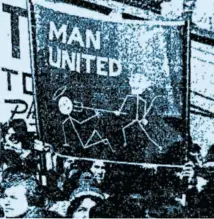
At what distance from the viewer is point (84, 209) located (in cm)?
255

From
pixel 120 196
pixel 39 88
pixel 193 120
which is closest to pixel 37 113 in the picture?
pixel 39 88

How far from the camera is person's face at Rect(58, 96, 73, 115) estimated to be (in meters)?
2.49

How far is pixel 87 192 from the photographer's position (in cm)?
254

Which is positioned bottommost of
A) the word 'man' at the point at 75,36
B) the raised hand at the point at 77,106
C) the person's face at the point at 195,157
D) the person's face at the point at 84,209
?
the person's face at the point at 84,209

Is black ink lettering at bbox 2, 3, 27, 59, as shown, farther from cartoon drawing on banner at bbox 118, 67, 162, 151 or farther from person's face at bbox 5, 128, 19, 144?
cartoon drawing on banner at bbox 118, 67, 162, 151

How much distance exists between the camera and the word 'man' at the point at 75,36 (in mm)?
2447

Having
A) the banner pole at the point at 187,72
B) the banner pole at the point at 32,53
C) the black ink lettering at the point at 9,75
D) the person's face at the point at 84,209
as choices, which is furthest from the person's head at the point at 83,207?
Answer: the black ink lettering at the point at 9,75

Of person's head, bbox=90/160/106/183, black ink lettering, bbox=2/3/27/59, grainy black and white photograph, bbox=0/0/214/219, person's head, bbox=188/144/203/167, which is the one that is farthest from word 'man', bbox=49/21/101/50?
person's head, bbox=188/144/203/167

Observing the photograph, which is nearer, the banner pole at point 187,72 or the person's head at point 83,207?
the banner pole at point 187,72

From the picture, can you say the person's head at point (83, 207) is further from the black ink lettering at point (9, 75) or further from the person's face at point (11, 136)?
the black ink lettering at point (9, 75)

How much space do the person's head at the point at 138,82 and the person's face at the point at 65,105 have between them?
1.03 ft

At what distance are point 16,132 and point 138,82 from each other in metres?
0.65

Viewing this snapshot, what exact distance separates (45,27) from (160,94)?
0.64 metres

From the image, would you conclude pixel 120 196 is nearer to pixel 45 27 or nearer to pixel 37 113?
pixel 37 113
